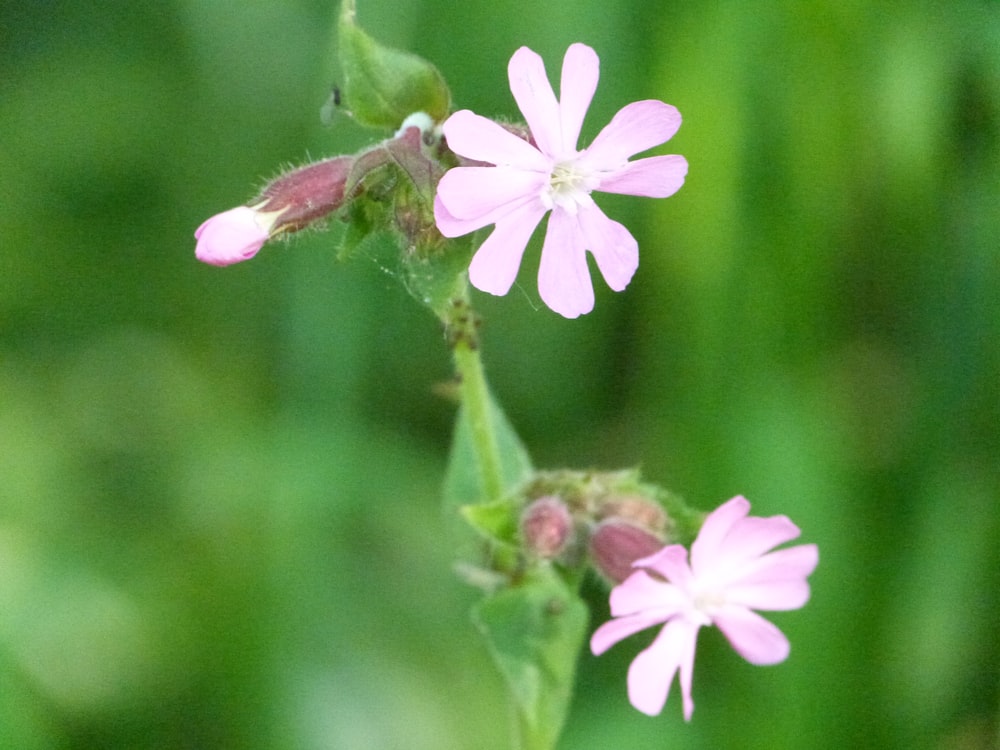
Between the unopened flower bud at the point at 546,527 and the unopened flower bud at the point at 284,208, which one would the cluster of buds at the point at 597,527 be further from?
the unopened flower bud at the point at 284,208

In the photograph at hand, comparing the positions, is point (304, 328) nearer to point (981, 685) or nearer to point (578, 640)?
point (578, 640)

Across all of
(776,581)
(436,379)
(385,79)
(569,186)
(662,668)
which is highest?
(436,379)

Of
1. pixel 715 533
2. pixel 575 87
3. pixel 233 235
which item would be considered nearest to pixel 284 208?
pixel 233 235

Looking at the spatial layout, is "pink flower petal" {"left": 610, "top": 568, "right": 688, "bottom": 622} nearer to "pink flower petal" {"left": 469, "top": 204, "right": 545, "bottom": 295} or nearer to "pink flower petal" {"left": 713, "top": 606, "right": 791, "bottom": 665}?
"pink flower petal" {"left": 713, "top": 606, "right": 791, "bottom": 665}

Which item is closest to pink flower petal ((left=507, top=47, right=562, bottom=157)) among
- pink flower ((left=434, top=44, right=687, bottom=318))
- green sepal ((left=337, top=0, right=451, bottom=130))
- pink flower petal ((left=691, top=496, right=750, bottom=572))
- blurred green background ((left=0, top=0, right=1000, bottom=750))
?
pink flower ((left=434, top=44, right=687, bottom=318))

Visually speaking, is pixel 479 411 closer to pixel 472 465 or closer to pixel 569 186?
pixel 472 465

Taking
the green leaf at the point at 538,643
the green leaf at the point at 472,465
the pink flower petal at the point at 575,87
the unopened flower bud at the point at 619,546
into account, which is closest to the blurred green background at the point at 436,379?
the green leaf at the point at 472,465
